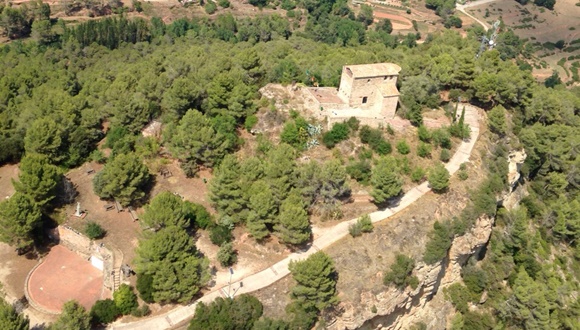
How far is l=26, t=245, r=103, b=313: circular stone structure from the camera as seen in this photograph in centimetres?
4331

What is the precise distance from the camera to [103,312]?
4009cm

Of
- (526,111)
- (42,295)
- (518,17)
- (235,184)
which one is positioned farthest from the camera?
(518,17)

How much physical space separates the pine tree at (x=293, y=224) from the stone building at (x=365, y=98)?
1740 centimetres

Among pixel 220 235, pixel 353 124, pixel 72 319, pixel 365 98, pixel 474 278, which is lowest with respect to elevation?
pixel 474 278

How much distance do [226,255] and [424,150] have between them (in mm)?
29044

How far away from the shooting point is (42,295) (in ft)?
143

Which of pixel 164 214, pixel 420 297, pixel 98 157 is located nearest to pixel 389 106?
pixel 420 297

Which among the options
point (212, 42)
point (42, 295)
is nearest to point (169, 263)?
point (42, 295)

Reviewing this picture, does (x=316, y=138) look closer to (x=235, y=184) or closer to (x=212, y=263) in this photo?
(x=235, y=184)

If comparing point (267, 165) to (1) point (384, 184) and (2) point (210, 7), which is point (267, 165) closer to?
(1) point (384, 184)

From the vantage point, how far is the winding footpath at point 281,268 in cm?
4069

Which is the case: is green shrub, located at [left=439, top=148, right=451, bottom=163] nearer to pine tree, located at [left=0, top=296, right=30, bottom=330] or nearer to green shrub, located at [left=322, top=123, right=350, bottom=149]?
green shrub, located at [left=322, top=123, right=350, bottom=149]

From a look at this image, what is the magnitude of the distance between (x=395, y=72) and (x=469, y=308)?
31.1 metres

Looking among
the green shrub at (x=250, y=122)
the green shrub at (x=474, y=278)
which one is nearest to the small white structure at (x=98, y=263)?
the green shrub at (x=250, y=122)
